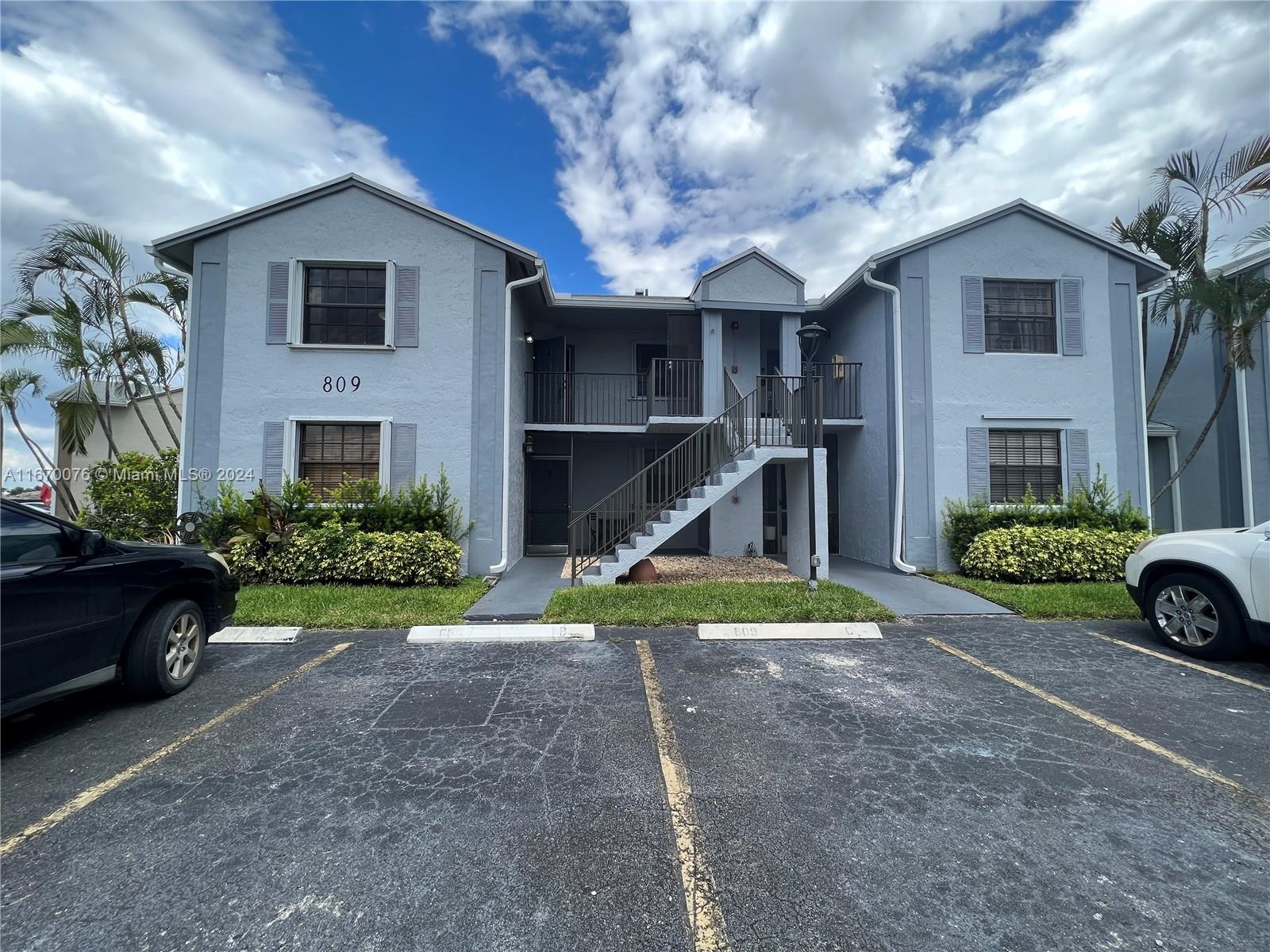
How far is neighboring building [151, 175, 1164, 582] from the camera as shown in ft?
29.5

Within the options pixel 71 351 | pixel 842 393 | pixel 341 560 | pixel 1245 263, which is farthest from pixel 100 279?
pixel 1245 263

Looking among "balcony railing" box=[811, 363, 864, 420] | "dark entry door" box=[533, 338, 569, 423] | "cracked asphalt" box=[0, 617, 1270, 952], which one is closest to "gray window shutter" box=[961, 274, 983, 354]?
"balcony railing" box=[811, 363, 864, 420]

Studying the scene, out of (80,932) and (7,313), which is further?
(7,313)

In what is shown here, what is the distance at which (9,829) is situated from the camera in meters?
2.56

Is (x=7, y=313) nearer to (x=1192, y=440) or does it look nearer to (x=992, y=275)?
(x=992, y=275)

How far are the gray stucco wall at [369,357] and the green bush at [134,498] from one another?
194 centimetres

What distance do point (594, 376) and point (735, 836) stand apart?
11.1 metres

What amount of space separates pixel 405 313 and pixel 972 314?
9945 mm

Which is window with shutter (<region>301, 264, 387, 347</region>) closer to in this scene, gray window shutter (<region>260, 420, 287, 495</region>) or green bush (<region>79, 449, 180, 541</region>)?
gray window shutter (<region>260, 420, 287, 495</region>)

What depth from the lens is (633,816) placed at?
2.66m

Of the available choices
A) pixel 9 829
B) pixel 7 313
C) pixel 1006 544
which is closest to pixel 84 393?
pixel 7 313

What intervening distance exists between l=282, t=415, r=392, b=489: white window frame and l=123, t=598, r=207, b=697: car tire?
4.77m

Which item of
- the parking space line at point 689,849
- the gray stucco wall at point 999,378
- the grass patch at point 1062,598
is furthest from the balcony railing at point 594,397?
the parking space line at point 689,849

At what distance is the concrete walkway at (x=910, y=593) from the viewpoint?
22.6ft
